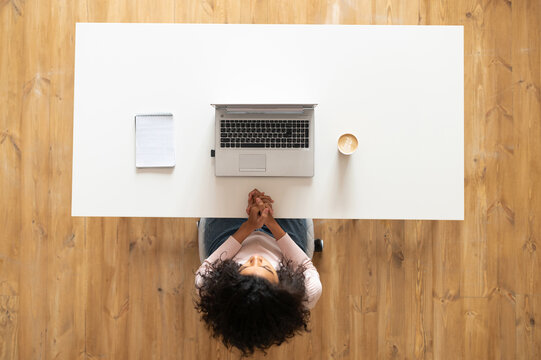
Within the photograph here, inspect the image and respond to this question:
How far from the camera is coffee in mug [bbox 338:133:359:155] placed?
1143 millimetres

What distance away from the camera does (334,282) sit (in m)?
1.63

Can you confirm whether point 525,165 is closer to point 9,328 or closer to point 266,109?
point 266,109

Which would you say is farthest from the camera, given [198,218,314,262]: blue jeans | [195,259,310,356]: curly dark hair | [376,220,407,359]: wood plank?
[376,220,407,359]: wood plank

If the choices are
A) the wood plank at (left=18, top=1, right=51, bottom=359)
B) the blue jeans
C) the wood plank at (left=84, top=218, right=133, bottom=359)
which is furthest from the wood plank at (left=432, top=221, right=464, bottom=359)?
the wood plank at (left=18, top=1, right=51, bottom=359)

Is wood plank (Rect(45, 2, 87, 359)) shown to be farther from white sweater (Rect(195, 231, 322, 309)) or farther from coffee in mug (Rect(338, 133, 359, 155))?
coffee in mug (Rect(338, 133, 359, 155))

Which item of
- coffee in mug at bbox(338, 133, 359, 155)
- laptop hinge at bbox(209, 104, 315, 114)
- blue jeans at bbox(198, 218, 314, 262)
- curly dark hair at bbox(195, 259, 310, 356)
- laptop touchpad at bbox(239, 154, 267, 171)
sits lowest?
curly dark hair at bbox(195, 259, 310, 356)

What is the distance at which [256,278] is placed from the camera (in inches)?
38.2

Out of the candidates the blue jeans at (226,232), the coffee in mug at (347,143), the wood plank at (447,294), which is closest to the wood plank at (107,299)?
the blue jeans at (226,232)

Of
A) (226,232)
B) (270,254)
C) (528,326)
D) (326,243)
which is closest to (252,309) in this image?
(270,254)

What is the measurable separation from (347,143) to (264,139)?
259mm

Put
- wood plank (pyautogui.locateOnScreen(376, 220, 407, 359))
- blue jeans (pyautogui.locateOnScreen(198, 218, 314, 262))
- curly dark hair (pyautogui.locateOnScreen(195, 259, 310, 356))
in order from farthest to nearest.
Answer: wood plank (pyautogui.locateOnScreen(376, 220, 407, 359)), blue jeans (pyautogui.locateOnScreen(198, 218, 314, 262)), curly dark hair (pyautogui.locateOnScreen(195, 259, 310, 356))

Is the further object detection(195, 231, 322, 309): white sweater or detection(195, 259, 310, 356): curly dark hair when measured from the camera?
detection(195, 231, 322, 309): white sweater

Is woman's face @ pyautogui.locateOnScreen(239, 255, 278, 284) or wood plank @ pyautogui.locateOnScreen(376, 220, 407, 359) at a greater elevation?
woman's face @ pyautogui.locateOnScreen(239, 255, 278, 284)

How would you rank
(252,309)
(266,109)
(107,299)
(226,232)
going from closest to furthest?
(252,309) < (266,109) < (226,232) < (107,299)
